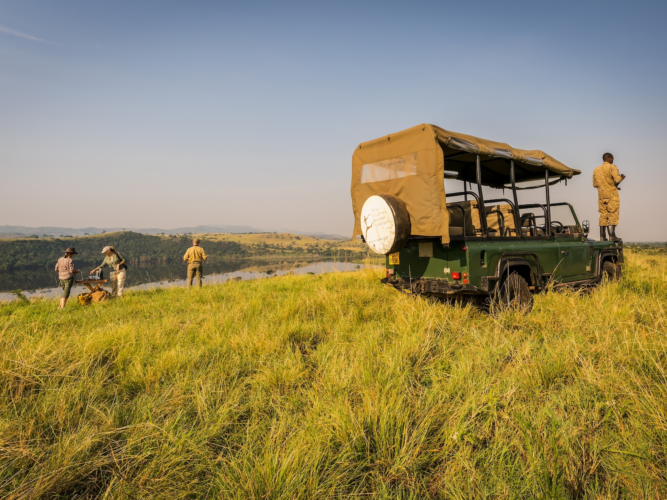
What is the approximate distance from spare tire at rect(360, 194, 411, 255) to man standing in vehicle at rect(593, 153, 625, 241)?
6729mm

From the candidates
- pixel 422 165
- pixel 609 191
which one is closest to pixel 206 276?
pixel 422 165

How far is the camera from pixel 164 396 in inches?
116

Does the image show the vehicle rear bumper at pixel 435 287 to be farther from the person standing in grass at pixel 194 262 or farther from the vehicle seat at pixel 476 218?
the person standing in grass at pixel 194 262

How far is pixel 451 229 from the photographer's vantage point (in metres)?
5.54

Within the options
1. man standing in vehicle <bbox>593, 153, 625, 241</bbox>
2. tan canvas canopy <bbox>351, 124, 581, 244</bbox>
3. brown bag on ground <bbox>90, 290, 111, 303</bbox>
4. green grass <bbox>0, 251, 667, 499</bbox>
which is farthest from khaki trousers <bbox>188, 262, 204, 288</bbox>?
man standing in vehicle <bbox>593, 153, 625, 241</bbox>

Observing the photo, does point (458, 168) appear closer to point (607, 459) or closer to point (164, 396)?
point (607, 459)

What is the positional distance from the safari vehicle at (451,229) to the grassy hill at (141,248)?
7054cm

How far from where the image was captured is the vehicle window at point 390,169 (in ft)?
18.6

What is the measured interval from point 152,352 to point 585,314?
18.7 ft

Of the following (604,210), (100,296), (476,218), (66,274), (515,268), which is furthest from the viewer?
(66,274)

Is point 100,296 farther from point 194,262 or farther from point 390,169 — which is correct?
point 390,169

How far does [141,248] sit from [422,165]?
100 meters

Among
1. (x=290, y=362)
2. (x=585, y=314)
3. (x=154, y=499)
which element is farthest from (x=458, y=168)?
(x=154, y=499)

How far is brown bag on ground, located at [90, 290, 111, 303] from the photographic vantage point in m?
9.46
